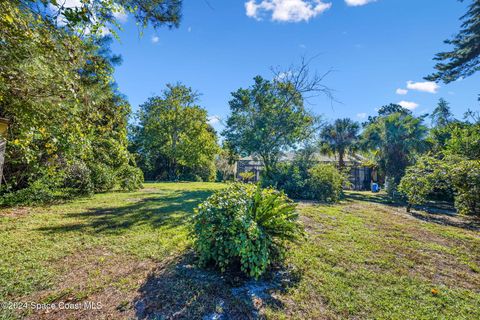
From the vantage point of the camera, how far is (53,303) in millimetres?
2182

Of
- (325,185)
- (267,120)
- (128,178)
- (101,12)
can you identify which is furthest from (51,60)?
(267,120)

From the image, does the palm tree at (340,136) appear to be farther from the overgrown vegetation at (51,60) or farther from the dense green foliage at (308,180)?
the overgrown vegetation at (51,60)

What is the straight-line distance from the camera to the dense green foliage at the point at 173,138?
2241cm

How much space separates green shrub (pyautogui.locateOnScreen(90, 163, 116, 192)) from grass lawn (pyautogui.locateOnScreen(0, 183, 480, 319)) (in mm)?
4036

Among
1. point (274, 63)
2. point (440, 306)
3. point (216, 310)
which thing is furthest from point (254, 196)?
point (274, 63)

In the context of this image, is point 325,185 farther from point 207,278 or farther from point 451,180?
point 207,278

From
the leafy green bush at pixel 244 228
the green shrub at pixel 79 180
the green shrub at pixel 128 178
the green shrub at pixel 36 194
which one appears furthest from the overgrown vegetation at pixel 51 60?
the green shrub at pixel 128 178

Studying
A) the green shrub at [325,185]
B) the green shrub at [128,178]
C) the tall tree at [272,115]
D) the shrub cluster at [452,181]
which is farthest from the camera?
the tall tree at [272,115]

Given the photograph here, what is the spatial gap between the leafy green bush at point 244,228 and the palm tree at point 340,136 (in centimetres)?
1901

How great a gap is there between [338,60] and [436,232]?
343 inches

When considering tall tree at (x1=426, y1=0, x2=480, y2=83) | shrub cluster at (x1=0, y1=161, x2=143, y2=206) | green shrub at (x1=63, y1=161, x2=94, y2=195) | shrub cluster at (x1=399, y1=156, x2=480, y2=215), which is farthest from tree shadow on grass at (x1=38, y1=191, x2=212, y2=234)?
tall tree at (x1=426, y1=0, x2=480, y2=83)

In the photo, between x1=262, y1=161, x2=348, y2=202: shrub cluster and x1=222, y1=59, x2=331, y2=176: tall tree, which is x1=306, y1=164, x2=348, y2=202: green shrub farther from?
x1=222, y1=59, x2=331, y2=176: tall tree

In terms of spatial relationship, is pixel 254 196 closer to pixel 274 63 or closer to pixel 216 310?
pixel 216 310

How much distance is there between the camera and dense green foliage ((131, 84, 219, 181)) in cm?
2241
